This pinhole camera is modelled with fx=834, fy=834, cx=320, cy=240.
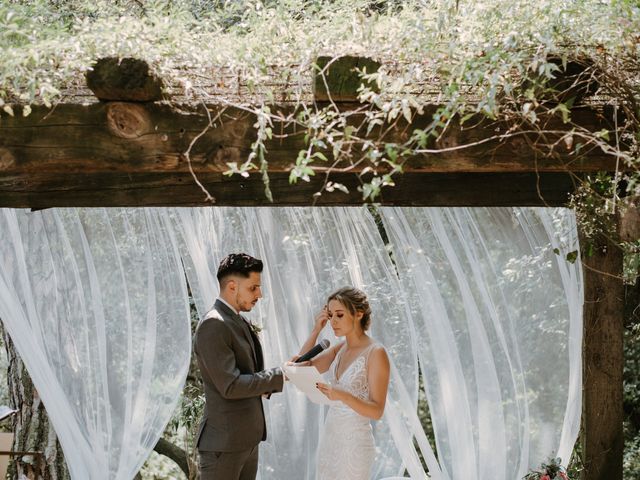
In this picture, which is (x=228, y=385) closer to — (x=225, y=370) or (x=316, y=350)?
(x=225, y=370)

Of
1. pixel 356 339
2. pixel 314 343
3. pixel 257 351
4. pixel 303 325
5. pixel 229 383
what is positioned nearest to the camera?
pixel 229 383

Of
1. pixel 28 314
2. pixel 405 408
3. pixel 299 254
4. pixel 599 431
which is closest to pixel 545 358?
pixel 599 431

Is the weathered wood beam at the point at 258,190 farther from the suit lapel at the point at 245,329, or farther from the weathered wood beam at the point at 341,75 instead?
the weathered wood beam at the point at 341,75

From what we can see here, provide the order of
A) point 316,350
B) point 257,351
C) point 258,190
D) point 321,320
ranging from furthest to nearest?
point 321,320
point 258,190
point 257,351
point 316,350

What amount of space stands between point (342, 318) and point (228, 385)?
0.78 m

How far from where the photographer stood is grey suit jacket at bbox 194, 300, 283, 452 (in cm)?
372

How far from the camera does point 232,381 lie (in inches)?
146

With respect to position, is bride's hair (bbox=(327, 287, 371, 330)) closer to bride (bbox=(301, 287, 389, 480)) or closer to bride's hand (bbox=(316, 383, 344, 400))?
bride (bbox=(301, 287, 389, 480))

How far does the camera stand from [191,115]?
2.79 metres

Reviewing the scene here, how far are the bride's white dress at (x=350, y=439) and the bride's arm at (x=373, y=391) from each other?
57 millimetres

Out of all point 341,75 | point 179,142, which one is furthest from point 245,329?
point 341,75

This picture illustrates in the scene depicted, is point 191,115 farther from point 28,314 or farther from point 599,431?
point 599,431

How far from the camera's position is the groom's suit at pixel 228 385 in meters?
3.72

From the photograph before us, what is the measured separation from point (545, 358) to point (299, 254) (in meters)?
1.46
